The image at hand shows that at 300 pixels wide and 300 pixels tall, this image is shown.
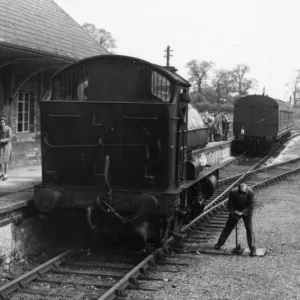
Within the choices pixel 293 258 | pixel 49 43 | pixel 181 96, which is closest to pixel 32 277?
pixel 181 96

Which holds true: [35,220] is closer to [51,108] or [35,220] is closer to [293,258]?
[51,108]

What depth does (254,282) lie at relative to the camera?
651cm

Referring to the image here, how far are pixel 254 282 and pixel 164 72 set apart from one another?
3188mm

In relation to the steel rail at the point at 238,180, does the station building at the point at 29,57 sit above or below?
above

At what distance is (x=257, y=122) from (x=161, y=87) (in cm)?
1876

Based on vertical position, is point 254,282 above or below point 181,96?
below

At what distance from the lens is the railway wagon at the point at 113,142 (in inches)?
281

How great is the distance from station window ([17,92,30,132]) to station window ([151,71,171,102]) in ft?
25.1

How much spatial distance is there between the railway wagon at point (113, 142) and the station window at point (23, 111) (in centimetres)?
681

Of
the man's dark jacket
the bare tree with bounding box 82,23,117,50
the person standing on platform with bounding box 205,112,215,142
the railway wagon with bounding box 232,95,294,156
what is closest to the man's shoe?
the man's dark jacket

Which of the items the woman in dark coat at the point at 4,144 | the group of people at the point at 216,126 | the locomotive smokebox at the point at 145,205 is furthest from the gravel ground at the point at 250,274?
the group of people at the point at 216,126

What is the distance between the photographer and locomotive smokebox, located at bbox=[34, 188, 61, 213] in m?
7.30

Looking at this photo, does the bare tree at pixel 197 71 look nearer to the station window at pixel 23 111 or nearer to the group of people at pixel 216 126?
the group of people at pixel 216 126

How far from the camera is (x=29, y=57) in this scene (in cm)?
1099
